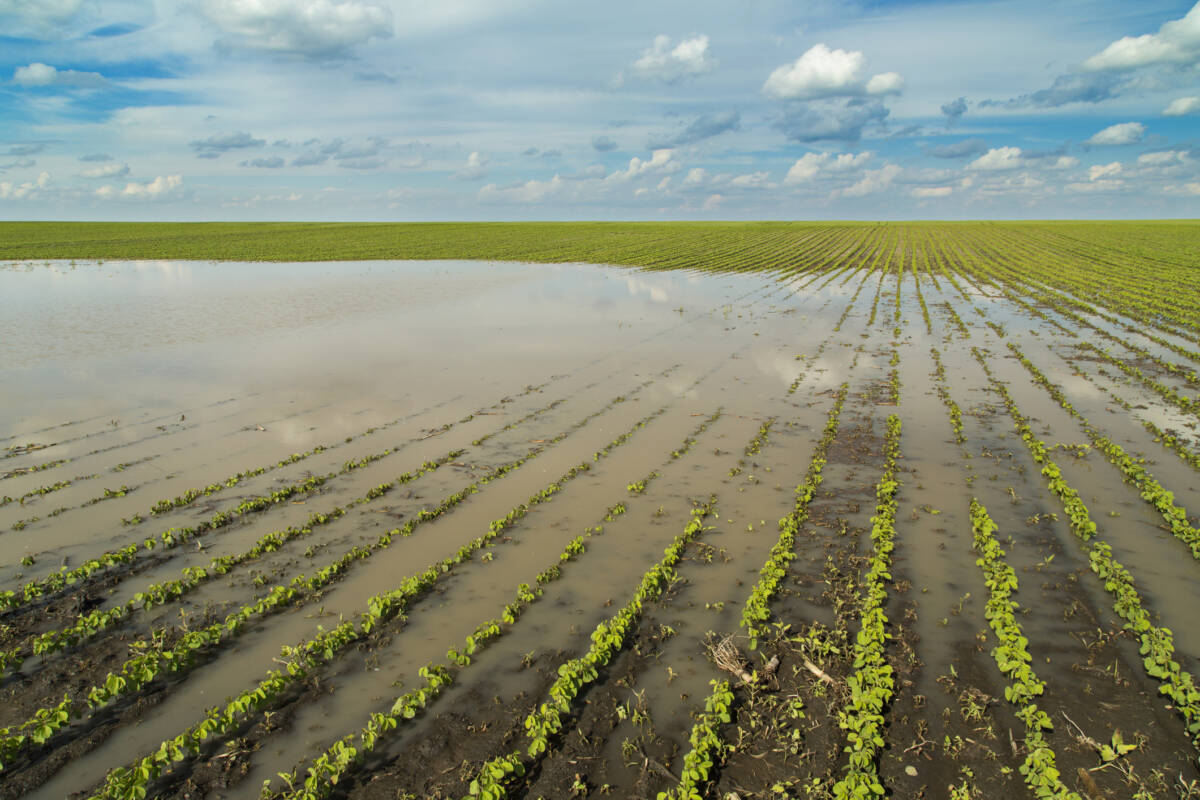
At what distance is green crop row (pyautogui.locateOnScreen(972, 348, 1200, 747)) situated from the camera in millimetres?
5621

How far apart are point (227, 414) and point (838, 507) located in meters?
12.0

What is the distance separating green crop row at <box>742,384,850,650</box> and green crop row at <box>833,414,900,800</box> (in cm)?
92

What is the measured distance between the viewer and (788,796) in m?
4.88

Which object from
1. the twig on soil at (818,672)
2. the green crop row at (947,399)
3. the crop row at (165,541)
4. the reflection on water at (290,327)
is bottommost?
the twig on soil at (818,672)

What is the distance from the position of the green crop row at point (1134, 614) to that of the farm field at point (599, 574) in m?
0.05

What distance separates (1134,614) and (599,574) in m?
5.66

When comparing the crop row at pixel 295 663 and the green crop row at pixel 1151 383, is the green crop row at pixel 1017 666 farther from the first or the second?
the green crop row at pixel 1151 383

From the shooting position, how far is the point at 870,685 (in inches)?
232

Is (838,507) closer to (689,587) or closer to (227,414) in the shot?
(689,587)

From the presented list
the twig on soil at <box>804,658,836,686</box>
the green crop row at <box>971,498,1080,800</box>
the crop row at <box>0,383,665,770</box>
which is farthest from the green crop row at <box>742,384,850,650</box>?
the crop row at <box>0,383,665,770</box>

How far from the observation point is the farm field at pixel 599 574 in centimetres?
526

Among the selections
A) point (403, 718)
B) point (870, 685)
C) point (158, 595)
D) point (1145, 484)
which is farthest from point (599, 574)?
Result: point (1145, 484)

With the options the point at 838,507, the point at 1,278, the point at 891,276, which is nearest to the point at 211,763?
the point at 838,507

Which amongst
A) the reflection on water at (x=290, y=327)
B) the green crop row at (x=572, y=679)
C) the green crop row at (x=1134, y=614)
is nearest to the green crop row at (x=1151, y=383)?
the green crop row at (x=1134, y=614)
